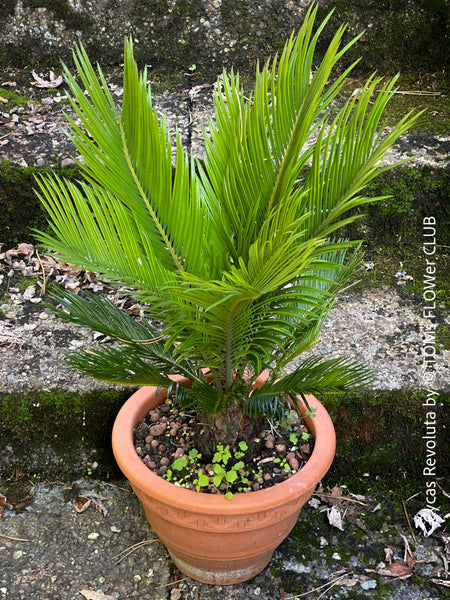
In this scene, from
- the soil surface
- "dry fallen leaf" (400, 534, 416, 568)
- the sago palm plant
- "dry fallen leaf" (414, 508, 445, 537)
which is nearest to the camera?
the sago palm plant

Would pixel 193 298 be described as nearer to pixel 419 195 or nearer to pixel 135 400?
pixel 135 400

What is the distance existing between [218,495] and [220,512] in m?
0.05

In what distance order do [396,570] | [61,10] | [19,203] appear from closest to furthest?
1. [396,570]
2. [19,203]
3. [61,10]

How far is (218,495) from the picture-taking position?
182 centimetres

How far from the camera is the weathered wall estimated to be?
11.6 ft

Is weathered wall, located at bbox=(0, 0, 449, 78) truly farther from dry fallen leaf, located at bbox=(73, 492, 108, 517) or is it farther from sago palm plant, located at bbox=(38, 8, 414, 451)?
dry fallen leaf, located at bbox=(73, 492, 108, 517)

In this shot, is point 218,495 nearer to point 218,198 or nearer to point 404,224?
point 218,198

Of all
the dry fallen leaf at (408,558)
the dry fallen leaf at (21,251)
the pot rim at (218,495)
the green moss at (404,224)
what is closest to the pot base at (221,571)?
the pot rim at (218,495)

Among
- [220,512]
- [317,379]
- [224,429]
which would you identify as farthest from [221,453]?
[317,379]

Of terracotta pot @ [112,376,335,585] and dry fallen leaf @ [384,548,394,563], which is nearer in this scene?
terracotta pot @ [112,376,335,585]

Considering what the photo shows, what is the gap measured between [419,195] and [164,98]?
5.03ft

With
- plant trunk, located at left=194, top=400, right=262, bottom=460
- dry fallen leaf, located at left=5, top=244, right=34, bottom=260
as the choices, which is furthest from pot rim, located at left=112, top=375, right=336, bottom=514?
dry fallen leaf, located at left=5, top=244, right=34, bottom=260

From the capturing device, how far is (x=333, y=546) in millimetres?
2318

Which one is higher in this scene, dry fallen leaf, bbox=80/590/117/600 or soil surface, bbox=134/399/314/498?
soil surface, bbox=134/399/314/498
